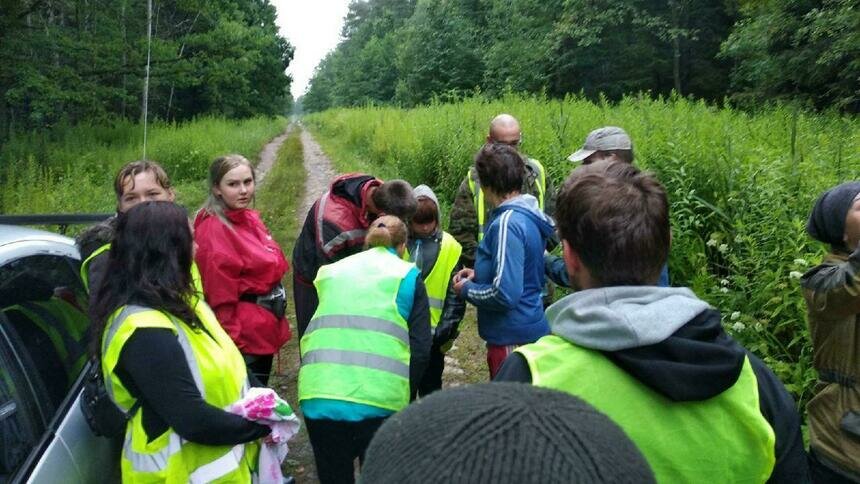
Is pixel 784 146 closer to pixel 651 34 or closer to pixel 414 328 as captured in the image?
pixel 414 328

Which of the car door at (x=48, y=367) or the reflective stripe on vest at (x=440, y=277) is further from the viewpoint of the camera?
the reflective stripe on vest at (x=440, y=277)

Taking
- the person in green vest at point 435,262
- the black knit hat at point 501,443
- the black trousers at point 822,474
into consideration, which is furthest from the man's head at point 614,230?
the person in green vest at point 435,262

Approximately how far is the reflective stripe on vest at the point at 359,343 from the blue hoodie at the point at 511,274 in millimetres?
644

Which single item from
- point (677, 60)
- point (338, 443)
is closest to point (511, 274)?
point (338, 443)

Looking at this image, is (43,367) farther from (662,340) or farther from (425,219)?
(662,340)

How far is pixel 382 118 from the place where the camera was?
22.7m

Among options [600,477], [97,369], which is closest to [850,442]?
[600,477]

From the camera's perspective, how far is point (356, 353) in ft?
9.31

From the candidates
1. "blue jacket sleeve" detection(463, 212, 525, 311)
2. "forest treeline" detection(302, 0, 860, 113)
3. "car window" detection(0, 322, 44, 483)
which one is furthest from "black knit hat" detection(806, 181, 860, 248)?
"forest treeline" detection(302, 0, 860, 113)

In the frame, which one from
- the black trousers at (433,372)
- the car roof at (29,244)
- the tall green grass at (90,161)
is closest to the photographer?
the car roof at (29,244)

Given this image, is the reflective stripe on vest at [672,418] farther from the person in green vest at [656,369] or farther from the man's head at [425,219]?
the man's head at [425,219]

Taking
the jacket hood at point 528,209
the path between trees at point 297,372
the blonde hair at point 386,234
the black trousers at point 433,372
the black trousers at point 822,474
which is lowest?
the path between trees at point 297,372

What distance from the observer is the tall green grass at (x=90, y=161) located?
10172mm

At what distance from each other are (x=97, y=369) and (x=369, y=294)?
1.06 meters
